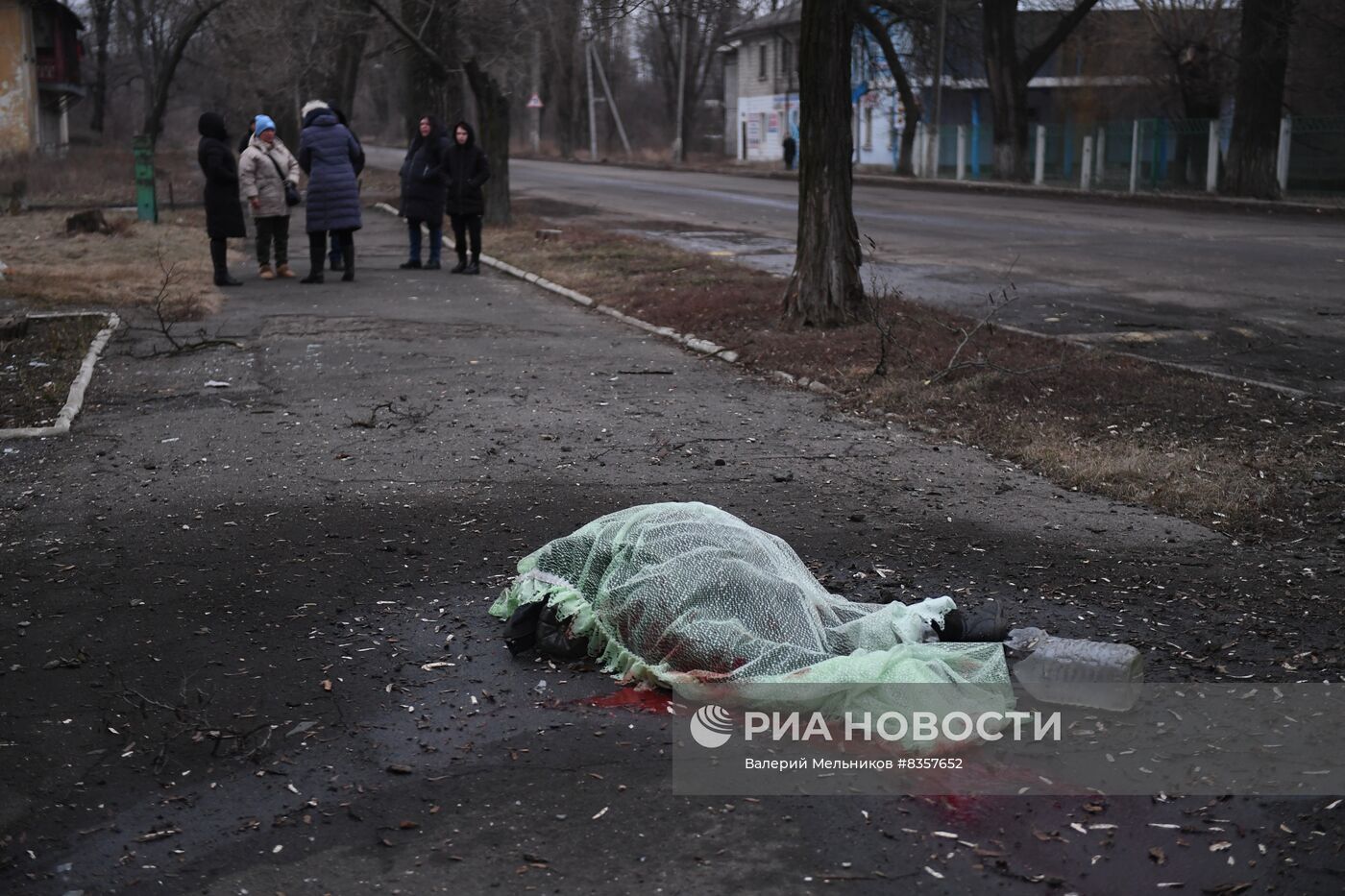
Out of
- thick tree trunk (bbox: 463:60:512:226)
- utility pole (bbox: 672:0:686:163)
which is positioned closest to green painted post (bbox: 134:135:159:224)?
thick tree trunk (bbox: 463:60:512:226)

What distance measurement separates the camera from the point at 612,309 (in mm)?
13234

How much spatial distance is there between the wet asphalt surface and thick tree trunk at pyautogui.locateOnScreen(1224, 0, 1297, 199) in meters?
23.8

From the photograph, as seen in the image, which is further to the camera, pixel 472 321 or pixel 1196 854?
pixel 472 321

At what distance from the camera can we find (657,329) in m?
11.9

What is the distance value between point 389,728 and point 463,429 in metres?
4.12

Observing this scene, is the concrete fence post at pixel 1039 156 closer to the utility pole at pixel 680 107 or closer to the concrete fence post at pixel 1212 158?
the concrete fence post at pixel 1212 158

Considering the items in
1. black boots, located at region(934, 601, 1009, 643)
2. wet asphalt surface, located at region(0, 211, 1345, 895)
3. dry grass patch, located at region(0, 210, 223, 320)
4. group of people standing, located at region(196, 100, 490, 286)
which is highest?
group of people standing, located at region(196, 100, 490, 286)

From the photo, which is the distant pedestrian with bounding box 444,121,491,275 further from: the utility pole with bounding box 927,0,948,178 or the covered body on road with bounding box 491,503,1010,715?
the utility pole with bounding box 927,0,948,178

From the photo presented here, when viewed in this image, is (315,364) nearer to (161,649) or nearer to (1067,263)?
(161,649)

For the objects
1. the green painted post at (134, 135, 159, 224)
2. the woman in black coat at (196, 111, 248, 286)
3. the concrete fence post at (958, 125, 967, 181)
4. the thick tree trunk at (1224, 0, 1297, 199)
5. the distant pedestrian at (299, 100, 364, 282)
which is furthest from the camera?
the concrete fence post at (958, 125, 967, 181)

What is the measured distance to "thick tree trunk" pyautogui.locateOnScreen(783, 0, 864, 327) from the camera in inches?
427

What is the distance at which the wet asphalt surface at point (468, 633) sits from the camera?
136 inches

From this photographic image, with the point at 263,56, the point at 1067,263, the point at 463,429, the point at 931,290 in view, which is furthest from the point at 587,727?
the point at 263,56

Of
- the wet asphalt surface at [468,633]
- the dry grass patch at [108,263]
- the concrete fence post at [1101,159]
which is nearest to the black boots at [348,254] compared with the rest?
the dry grass patch at [108,263]
